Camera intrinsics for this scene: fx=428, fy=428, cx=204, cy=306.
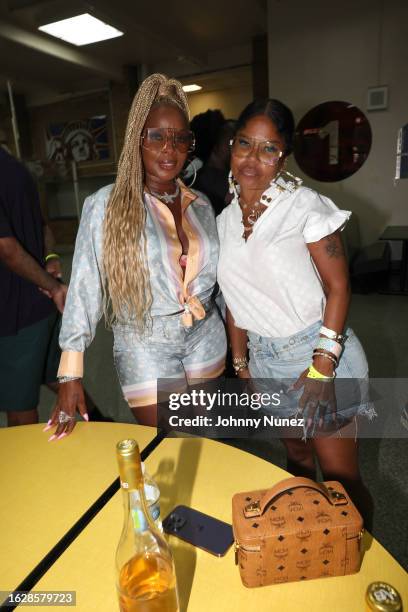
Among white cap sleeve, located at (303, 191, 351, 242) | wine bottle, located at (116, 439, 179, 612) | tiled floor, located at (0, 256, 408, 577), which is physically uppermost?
white cap sleeve, located at (303, 191, 351, 242)

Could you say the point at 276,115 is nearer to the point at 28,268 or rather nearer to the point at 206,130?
the point at 28,268

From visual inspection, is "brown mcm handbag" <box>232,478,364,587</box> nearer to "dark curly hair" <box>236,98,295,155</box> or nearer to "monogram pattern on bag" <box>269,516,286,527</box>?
"monogram pattern on bag" <box>269,516,286,527</box>

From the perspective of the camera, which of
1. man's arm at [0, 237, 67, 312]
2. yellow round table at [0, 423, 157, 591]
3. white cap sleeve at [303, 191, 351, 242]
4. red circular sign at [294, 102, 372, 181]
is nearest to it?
yellow round table at [0, 423, 157, 591]

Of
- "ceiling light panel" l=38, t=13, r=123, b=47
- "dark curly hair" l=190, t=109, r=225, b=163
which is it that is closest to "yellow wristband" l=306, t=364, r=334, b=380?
"dark curly hair" l=190, t=109, r=225, b=163

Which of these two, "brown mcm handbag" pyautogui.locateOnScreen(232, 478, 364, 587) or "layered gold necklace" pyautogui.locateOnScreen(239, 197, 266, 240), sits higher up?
"layered gold necklace" pyautogui.locateOnScreen(239, 197, 266, 240)

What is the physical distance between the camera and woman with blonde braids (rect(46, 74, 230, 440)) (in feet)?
4.15

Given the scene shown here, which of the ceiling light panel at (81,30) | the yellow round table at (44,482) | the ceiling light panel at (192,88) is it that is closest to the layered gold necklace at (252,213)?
the yellow round table at (44,482)

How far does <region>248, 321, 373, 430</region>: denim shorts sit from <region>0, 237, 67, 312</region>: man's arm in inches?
37.0

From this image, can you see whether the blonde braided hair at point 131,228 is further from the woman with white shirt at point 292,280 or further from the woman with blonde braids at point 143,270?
the woman with white shirt at point 292,280

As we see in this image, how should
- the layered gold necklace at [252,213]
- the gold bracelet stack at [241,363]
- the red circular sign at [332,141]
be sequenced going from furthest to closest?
the red circular sign at [332,141], the gold bracelet stack at [241,363], the layered gold necklace at [252,213]

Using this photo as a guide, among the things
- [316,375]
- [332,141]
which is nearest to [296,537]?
[316,375]

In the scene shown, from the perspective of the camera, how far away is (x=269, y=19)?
5.80m

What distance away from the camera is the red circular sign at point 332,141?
19.0 ft

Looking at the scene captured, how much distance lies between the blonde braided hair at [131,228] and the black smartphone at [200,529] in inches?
23.2
